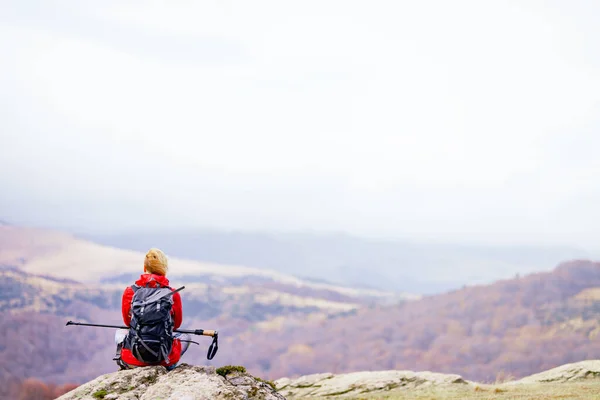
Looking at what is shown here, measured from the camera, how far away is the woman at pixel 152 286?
44.3ft

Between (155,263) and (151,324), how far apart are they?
1487mm

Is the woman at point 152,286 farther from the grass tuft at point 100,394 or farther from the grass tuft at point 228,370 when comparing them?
the grass tuft at point 228,370

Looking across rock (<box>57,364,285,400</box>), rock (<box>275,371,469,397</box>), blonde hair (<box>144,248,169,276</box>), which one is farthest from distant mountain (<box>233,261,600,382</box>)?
blonde hair (<box>144,248,169,276</box>)

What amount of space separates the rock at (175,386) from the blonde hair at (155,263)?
7.57ft

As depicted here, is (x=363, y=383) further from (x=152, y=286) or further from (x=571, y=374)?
(x=152, y=286)

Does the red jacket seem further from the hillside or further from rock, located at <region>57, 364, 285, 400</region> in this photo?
the hillside

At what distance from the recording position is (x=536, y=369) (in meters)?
98.1

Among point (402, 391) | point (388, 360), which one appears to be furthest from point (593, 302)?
point (402, 391)

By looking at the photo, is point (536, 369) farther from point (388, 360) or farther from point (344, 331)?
point (344, 331)

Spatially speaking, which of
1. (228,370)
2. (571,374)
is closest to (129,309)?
(228,370)

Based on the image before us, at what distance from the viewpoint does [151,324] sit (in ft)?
42.8

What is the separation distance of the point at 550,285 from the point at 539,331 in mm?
31872

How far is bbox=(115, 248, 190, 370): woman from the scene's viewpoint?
44.3 ft

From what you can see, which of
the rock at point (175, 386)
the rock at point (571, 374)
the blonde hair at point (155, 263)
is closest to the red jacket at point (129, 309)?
the blonde hair at point (155, 263)
